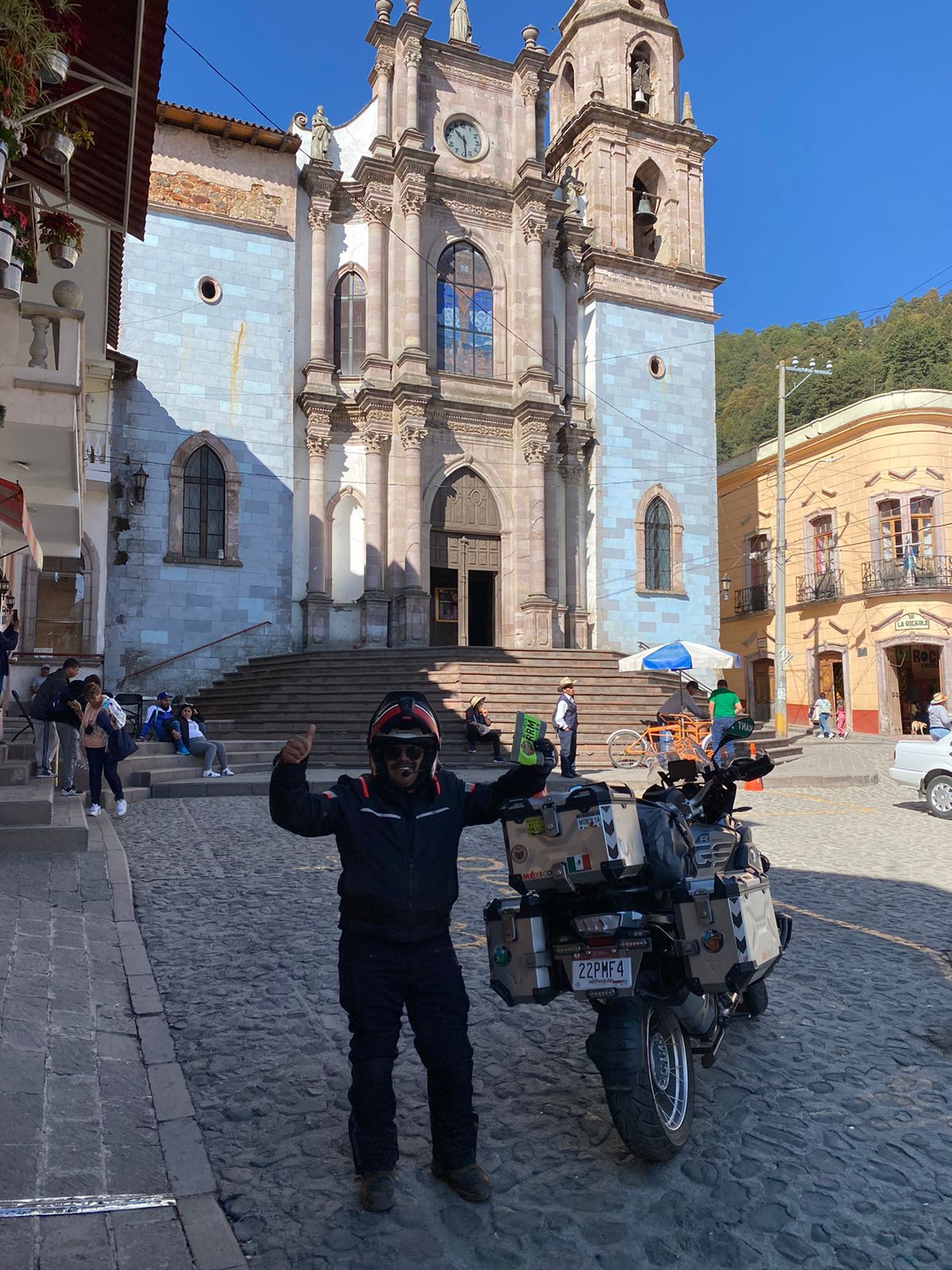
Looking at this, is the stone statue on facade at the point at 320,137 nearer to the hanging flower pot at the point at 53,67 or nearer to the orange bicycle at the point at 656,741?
the orange bicycle at the point at 656,741

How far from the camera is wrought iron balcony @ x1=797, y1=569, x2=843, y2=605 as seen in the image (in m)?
33.4

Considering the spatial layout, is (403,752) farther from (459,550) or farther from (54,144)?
(459,550)

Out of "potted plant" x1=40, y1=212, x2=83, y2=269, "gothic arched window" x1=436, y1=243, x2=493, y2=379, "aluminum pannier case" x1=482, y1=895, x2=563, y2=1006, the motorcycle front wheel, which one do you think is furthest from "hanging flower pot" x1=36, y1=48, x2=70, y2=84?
"gothic arched window" x1=436, y1=243, x2=493, y2=379

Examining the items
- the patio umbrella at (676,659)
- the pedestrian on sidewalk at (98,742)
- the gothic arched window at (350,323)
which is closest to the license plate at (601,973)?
the pedestrian on sidewalk at (98,742)

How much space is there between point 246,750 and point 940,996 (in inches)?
540

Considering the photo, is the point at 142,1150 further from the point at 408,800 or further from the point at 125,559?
the point at 125,559

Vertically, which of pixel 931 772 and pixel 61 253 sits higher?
pixel 61 253

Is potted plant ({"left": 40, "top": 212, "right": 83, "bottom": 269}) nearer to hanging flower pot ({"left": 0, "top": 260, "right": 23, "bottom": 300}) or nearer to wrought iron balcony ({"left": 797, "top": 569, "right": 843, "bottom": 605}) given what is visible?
hanging flower pot ({"left": 0, "top": 260, "right": 23, "bottom": 300})

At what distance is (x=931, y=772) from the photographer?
1306cm

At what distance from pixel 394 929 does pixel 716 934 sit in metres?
1.16

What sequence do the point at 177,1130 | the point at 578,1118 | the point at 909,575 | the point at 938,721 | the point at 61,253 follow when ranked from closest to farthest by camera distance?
the point at 177,1130, the point at 578,1118, the point at 61,253, the point at 938,721, the point at 909,575

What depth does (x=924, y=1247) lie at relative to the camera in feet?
9.25

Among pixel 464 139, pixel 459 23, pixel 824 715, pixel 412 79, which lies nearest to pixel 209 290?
pixel 412 79

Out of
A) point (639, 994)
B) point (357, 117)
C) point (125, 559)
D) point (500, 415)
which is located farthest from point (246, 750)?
point (357, 117)
